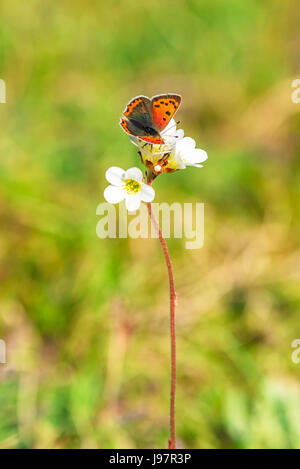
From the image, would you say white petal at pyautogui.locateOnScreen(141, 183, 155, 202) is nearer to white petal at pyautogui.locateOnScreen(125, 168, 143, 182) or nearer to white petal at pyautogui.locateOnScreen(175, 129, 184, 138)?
white petal at pyautogui.locateOnScreen(125, 168, 143, 182)

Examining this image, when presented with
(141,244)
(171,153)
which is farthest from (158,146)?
(141,244)

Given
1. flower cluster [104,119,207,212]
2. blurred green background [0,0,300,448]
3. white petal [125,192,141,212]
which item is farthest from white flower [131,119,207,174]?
blurred green background [0,0,300,448]

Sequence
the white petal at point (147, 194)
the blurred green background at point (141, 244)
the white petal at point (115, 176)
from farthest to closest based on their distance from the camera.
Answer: the blurred green background at point (141, 244) < the white petal at point (115, 176) < the white petal at point (147, 194)

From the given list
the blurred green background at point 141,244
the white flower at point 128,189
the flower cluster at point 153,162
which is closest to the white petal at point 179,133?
the flower cluster at point 153,162

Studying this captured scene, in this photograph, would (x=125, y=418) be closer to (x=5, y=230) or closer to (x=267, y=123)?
(x=5, y=230)

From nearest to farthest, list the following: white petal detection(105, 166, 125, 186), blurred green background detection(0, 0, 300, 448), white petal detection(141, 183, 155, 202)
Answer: white petal detection(141, 183, 155, 202) → white petal detection(105, 166, 125, 186) → blurred green background detection(0, 0, 300, 448)

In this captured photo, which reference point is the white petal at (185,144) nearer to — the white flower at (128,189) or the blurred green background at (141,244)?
the white flower at (128,189)

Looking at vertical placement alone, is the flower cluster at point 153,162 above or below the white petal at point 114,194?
above
